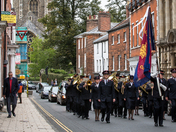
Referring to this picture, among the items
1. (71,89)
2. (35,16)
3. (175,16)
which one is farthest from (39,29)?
(71,89)

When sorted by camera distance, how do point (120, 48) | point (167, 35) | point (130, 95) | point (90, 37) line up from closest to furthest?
point (130, 95) → point (167, 35) → point (120, 48) → point (90, 37)

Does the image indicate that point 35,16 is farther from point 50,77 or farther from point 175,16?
point 175,16

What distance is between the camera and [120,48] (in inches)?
1578

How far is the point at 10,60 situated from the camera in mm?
31109

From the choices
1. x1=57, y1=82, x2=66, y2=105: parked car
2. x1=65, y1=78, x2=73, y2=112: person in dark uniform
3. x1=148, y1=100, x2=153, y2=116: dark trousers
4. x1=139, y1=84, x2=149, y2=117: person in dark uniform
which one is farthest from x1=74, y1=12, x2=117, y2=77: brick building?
x1=148, y1=100, x2=153, y2=116: dark trousers

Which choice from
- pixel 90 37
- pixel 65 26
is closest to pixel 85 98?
pixel 90 37

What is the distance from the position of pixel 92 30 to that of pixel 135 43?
22.0 metres

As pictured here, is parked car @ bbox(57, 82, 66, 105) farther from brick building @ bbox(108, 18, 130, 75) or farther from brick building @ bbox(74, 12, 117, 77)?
brick building @ bbox(74, 12, 117, 77)

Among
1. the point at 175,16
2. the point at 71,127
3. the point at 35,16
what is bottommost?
the point at 71,127

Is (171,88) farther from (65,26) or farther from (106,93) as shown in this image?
(65,26)

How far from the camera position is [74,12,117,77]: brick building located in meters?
53.8

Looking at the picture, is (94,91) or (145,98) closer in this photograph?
(94,91)

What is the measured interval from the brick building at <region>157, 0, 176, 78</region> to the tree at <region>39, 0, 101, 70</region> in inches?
1247

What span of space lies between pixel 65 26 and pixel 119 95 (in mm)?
44477
